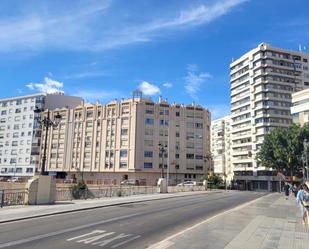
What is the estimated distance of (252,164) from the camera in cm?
8450

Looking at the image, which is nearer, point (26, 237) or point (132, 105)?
point (26, 237)

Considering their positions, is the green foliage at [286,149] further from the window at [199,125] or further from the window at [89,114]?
the window at [89,114]

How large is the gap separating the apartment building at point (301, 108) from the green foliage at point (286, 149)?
24.9 feet

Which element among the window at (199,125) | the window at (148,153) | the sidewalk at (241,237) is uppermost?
the window at (199,125)

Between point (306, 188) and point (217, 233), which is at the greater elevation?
point (306, 188)

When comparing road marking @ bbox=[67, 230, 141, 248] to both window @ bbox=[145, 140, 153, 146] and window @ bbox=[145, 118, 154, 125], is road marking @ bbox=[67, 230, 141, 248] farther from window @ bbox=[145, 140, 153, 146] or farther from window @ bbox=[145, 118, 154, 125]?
window @ bbox=[145, 118, 154, 125]

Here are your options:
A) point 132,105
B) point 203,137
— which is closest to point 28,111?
point 132,105

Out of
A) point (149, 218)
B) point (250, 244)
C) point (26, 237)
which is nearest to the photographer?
point (250, 244)

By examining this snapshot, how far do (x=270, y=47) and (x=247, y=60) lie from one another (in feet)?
23.2

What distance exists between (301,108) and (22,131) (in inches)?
3119

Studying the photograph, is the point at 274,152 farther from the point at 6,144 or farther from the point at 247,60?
the point at 6,144

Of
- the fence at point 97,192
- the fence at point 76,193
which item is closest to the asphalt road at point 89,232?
the fence at point 76,193

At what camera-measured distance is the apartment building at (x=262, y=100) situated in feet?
269

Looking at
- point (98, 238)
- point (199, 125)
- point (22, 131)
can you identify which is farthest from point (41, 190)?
point (22, 131)
